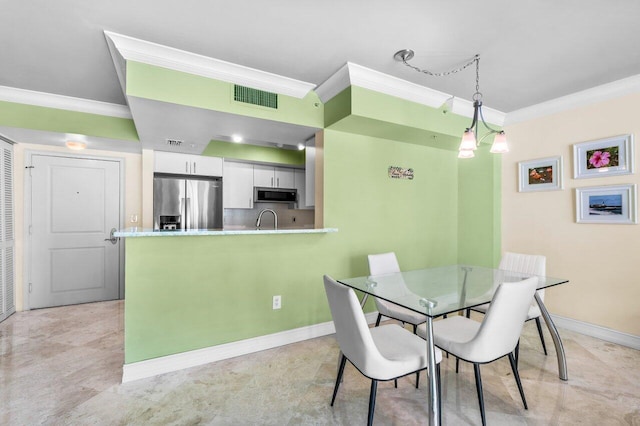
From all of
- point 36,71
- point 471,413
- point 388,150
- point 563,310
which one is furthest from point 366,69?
point 563,310

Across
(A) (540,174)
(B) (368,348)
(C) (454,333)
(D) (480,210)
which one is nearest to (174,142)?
(B) (368,348)

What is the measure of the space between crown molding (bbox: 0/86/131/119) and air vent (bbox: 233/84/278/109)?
171cm

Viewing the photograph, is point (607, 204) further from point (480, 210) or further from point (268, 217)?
point (268, 217)

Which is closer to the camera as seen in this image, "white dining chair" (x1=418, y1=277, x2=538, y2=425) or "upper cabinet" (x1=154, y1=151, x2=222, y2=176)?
"white dining chair" (x1=418, y1=277, x2=538, y2=425)

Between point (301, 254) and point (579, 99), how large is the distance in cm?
315

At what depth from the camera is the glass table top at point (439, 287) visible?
1.71 meters

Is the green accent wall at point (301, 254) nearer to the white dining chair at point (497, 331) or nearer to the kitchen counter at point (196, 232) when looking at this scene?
the kitchen counter at point (196, 232)

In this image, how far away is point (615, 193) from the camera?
2783 millimetres

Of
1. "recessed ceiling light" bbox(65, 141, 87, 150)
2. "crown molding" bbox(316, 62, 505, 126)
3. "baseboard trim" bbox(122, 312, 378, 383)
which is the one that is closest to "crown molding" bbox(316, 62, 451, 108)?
"crown molding" bbox(316, 62, 505, 126)

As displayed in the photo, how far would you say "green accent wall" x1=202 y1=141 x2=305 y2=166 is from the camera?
4211 mm

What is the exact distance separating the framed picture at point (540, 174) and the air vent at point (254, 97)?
288cm

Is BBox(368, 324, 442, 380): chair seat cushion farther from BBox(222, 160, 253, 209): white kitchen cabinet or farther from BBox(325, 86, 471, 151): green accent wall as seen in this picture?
BBox(222, 160, 253, 209): white kitchen cabinet

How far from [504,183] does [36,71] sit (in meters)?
4.82

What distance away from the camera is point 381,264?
9.04 feet
